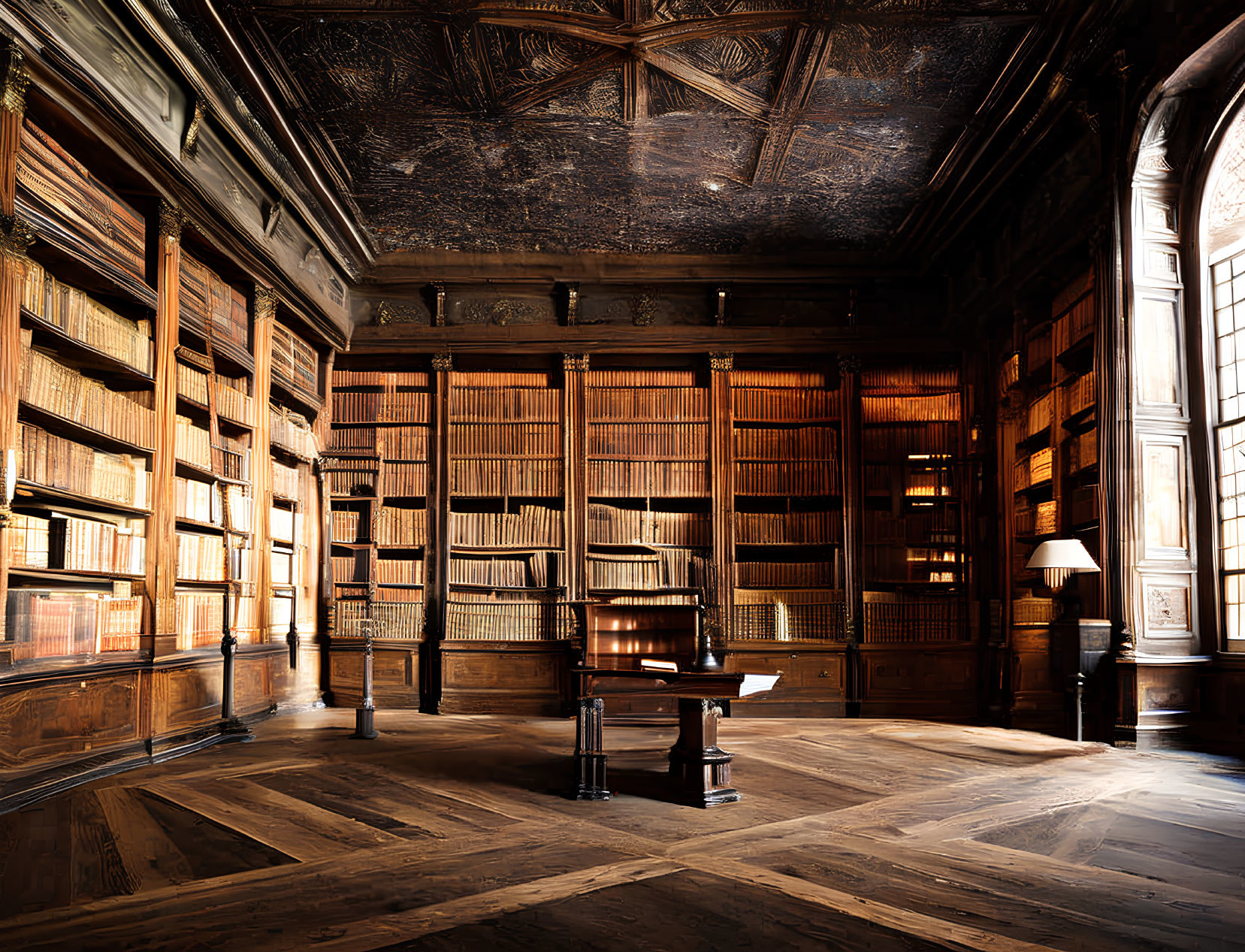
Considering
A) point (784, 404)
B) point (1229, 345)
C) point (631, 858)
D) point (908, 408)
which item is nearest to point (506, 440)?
point (784, 404)

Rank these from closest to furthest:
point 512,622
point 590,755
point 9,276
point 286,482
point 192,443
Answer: point 9,276, point 590,755, point 192,443, point 286,482, point 512,622

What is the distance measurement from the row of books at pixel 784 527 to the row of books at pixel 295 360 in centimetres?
390

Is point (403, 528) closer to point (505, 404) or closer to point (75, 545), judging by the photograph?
point (505, 404)

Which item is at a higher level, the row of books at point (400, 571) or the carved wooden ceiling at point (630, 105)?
the carved wooden ceiling at point (630, 105)

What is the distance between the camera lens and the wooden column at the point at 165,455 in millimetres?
5176

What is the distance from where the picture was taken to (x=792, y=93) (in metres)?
5.75

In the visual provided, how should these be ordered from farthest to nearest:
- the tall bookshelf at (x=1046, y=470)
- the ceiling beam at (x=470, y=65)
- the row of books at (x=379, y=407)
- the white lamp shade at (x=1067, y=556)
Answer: the row of books at (x=379, y=407) < the tall bookshelf at (x=1046, y=470) < the white lamp shade at (x=1067, y=556) < the ceiling beam at (x=470, y=65)

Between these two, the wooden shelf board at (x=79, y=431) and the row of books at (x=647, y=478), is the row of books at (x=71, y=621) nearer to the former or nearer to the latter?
the wooden shelf board at (x=79, y=431)

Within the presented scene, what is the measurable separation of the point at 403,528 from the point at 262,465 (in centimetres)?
175

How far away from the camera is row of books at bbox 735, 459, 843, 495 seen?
8.24 metres

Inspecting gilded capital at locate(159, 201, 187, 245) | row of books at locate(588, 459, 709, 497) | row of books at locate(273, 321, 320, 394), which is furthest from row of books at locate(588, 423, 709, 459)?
gilded capital at locate(159, 201, 187, 245)

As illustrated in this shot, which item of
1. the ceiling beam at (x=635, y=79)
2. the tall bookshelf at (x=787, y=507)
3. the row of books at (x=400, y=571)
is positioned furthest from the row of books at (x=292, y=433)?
the tall bookshelf at (x=787, y=507)

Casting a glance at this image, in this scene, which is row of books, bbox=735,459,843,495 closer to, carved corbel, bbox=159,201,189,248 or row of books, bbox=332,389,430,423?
row of books, bbox=332,389,430,423

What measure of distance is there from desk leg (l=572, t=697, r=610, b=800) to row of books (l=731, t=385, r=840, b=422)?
4593 millimetres
